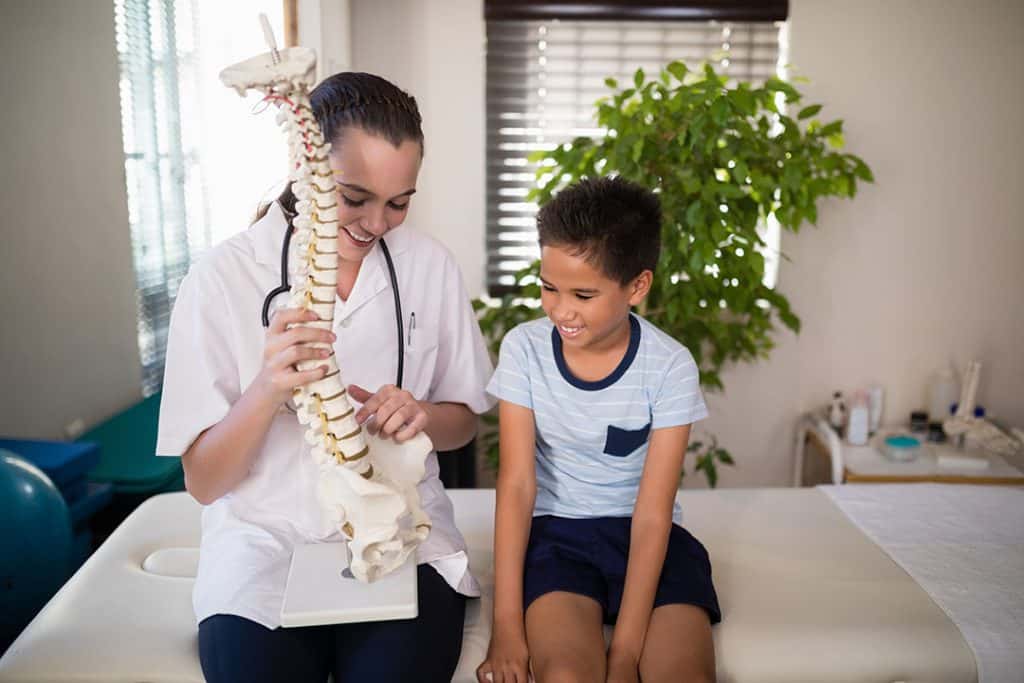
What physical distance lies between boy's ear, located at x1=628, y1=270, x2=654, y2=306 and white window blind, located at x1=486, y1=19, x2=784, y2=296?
5.40 ft

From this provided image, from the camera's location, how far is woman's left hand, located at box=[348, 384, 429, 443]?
124 cm

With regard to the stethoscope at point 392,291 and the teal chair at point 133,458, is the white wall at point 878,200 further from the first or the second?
the stethoscope at point 392,291

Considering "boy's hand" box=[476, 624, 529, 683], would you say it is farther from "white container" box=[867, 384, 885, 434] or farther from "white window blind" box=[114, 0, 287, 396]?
"white container" box=[867, 384, 885, 434]

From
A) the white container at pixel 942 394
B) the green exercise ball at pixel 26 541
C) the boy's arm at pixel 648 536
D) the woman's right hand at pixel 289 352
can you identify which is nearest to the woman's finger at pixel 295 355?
the woman's right hand at pixel 289 352

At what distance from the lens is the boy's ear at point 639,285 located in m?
1.48

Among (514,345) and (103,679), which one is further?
(514,345)

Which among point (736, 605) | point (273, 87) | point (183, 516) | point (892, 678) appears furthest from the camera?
point (183, 516)

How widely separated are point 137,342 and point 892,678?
217 cm

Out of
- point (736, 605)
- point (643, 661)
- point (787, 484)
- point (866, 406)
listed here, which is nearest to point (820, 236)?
point (866, 406)

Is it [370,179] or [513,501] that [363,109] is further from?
[513,501]

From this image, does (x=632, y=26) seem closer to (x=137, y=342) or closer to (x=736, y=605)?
(x=137, y=342)

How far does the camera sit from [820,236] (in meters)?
3.20

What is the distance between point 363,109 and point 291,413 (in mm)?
505

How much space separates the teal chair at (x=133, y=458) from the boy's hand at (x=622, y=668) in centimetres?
123
